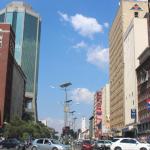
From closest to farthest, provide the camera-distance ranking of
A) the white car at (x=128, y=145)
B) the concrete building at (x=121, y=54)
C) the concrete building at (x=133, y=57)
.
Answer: the white car at (x=128, y=145), the concrete building at (x=133, y=57), the concrete building at (x=121, y=54)

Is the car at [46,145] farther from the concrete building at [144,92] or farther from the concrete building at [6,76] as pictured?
the concrete building at [6,76]

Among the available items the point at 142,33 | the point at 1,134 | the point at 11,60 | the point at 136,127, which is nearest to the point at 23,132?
the point at 1,134

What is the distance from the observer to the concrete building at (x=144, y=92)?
10112 cm

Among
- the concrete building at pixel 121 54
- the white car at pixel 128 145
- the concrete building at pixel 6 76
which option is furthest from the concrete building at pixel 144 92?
the white car at pixel 128 145

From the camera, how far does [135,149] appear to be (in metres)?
44.8

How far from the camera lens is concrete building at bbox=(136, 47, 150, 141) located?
332 ft

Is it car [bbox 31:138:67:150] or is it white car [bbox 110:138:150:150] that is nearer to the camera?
white car [bbox 110:138:150:150]

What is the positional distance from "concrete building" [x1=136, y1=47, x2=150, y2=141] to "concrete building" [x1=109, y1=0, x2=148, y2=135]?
21.7m

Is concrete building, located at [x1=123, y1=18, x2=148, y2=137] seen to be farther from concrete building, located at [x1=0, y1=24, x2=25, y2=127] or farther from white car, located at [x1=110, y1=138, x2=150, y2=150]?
white car, located at [x1=110, y1=138, x2=150, y2=150]

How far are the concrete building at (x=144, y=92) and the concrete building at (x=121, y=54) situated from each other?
21.7 m

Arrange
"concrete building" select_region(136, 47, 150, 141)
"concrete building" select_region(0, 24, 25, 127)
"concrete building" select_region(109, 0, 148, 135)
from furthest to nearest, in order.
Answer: "concrete building" select_region(109, 0, 148, 135) → "concrete building" select_region(0, 24, 25, 127) → "concrete building" select_region(136, 47, 150, 141)

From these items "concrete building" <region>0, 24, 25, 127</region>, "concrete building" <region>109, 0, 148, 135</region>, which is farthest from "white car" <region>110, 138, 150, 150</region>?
"concrete building" <region>0, 24, 25, 127</region>

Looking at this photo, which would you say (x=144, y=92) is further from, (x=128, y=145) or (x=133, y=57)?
(x=128, y=145)

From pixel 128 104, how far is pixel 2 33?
48490 millimetres
